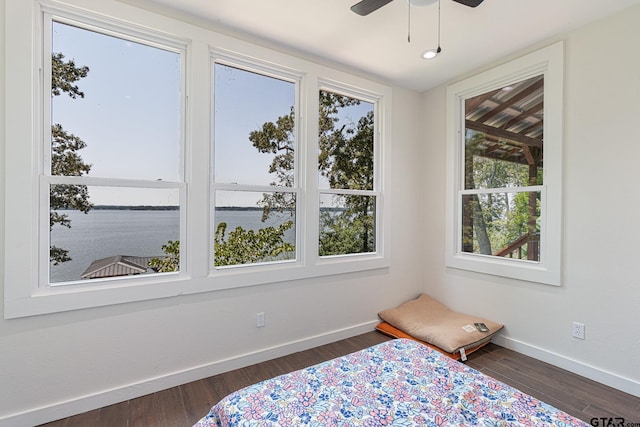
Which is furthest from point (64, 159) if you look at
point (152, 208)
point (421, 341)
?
point (421, 341)

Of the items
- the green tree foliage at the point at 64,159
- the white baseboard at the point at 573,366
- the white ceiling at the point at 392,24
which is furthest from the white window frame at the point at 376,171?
the green tree foliage at the point at 64,159

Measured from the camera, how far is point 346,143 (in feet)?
10.4

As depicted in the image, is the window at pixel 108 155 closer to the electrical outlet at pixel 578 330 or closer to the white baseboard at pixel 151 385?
the white baseboard at pixel 151 385

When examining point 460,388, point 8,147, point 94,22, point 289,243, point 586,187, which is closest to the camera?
point 460,388

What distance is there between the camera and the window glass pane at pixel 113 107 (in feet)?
6.35

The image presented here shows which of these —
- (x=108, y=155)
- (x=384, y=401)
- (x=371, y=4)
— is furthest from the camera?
(x=108, y=155)

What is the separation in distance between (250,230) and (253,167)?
1.80ft

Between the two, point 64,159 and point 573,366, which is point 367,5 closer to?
point 64,159

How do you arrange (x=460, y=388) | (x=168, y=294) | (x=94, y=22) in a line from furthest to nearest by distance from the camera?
(x=168, y=294)
(x=94, y=22)
(x=460, y=388)

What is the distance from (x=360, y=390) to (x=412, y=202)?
2593 mm

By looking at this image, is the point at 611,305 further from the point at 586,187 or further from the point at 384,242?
the point at 384,242

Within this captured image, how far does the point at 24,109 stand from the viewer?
1756 mm

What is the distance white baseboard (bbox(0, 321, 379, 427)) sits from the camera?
1.79 meters

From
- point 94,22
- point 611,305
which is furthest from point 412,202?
point 94,22
